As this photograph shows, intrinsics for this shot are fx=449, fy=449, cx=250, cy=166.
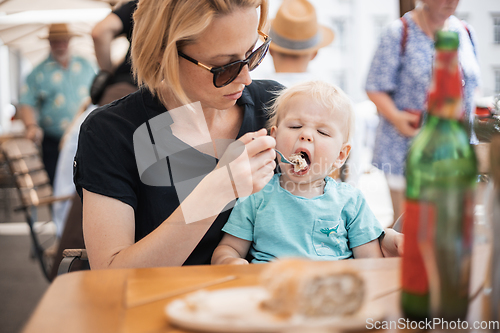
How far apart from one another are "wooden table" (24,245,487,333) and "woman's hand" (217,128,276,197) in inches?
12.0

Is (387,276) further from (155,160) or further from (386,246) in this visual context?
(155,160)

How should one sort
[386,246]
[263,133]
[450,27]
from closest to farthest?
[263,133], [386,246], [450,27]

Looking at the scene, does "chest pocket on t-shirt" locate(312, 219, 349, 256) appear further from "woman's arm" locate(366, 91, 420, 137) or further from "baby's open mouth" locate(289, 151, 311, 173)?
"woman's arm" locate(366, 91, 420, 137)

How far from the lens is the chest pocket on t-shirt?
1.36 metres

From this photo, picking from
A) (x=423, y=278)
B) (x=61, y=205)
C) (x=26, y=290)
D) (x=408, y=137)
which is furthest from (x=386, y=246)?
(x=26, y=290)

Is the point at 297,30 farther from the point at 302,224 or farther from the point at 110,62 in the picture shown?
the point at 302,224

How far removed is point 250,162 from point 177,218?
25cm

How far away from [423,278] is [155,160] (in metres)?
0.99

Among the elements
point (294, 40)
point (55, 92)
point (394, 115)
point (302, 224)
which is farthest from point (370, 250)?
point (55, 92)

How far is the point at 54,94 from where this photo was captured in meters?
4.88

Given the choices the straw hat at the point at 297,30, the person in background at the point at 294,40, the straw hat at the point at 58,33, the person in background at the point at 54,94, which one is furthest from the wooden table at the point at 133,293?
the straw hat at the point at 58,33

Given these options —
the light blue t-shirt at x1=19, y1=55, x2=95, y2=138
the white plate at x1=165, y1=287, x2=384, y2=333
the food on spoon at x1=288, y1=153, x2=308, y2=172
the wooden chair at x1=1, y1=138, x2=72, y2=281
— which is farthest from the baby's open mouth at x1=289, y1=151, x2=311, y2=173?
the light blue t-shirt at x1=19, y1=55, x2=95, y2=138

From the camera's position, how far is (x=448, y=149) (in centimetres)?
58

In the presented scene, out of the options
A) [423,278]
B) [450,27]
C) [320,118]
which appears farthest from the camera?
[450,27]
